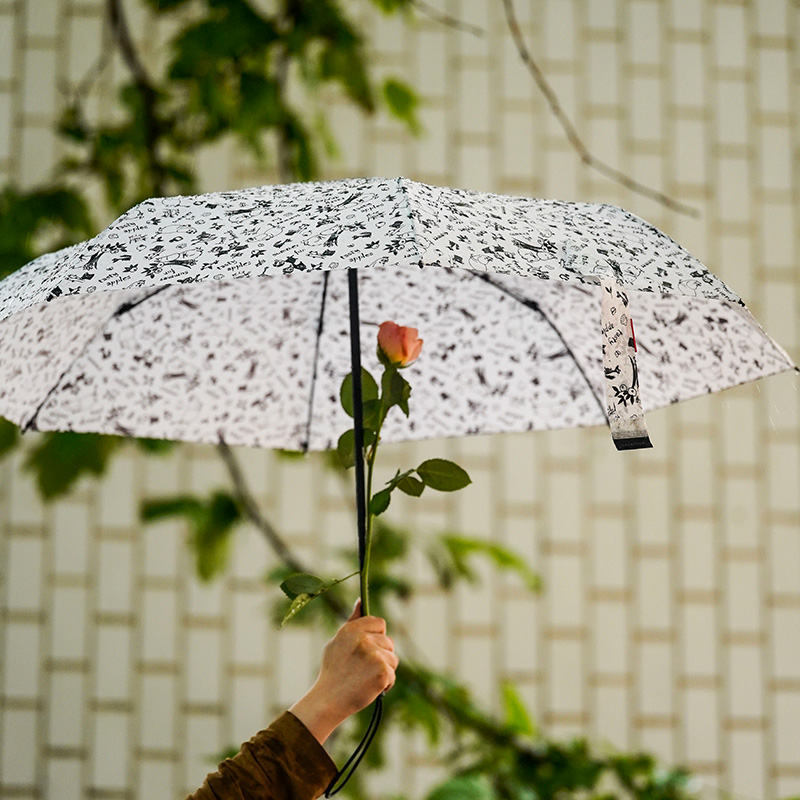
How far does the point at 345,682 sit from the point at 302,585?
0.10m

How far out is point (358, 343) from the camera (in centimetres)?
111

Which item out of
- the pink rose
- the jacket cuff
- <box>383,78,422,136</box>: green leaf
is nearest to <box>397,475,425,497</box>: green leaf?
the pink rose

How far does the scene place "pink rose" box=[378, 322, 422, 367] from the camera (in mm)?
1007

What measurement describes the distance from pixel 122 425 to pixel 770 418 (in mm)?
2120

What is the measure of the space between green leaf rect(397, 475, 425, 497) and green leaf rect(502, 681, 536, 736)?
4.36ft

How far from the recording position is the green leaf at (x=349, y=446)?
42.0 inches

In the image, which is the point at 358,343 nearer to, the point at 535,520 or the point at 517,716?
the point at 517,716

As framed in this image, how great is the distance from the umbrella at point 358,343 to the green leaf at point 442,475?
0.23ft

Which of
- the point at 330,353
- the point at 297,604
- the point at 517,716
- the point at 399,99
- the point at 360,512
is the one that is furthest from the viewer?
the point at 517,716

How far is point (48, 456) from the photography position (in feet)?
5.25

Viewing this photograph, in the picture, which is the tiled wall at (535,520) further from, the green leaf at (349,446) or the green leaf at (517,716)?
the green leaf at (349,446)

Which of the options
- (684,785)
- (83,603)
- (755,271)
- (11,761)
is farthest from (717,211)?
(11,761)

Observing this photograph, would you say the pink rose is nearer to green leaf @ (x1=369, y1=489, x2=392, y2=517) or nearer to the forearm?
green leaf @ (x1=369, y1=489, x2=392, y2=517)

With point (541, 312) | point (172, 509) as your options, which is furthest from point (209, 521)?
point (541, 312)
